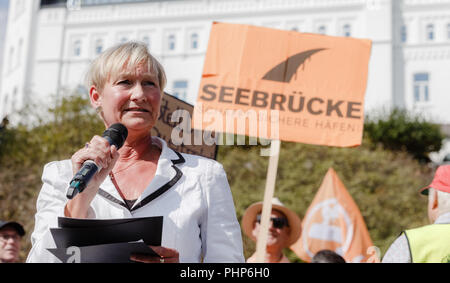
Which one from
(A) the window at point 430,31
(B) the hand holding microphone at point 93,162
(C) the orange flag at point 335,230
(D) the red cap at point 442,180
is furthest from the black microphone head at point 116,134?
(A) the window at point 430,31

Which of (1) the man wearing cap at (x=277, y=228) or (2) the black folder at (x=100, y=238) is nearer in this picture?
(2) the black folder at (x=100, y=238)

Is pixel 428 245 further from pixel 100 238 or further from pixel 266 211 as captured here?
pixel 266 211

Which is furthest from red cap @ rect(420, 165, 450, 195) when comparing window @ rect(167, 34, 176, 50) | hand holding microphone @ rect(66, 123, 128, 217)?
window @ rect(167, 34, 176, 50)

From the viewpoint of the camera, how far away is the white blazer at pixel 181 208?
1.99 metres

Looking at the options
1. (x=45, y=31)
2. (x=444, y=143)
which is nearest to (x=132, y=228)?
(x=444, y=143)

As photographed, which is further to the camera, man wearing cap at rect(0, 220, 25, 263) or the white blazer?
man wearing cap at rect(0, 220, 25, 263)

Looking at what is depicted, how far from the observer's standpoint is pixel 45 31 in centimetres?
4031

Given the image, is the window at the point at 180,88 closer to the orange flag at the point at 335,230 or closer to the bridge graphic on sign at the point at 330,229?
the orange flag at the point at 335,230

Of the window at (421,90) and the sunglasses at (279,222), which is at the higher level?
the window at (421,90)

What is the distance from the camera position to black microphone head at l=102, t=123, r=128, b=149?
6.38ft

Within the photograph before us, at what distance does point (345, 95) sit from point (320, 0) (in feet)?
107

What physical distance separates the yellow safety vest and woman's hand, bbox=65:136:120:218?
5.28 ft

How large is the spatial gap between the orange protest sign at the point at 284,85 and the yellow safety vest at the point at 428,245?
2.09 meters

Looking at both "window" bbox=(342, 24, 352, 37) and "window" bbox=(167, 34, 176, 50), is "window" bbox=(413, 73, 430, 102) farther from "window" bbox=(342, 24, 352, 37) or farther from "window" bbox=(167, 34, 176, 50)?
"window" bbox=(167, 34, 176, 50)
